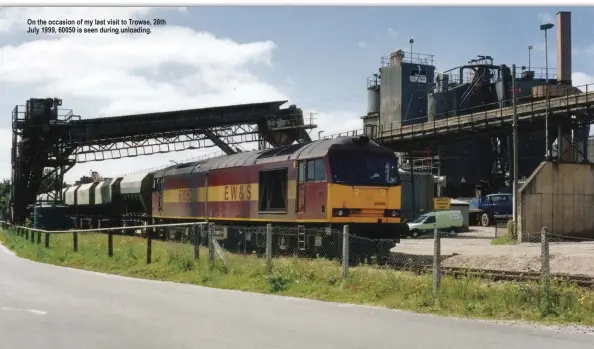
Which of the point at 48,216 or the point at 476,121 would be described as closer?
the point at 48,216

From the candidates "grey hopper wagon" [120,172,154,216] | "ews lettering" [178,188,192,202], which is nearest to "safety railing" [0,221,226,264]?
"ews lettering" [178,188,192,202]

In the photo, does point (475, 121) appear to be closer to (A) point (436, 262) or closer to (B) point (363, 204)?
(B) point (363, 204)

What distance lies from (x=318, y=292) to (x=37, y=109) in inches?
799

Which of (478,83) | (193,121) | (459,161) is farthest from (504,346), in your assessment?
(478,83)

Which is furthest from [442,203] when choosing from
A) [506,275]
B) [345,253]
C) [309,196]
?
[345,253]

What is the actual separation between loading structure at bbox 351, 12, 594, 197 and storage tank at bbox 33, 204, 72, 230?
23.0m

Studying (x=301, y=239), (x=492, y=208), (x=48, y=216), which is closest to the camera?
(x=301, y=239)

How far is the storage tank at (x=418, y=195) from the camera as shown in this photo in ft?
Result: 150

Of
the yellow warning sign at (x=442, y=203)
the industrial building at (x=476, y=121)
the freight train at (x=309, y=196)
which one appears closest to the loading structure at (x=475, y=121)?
the industrial building at (x=476, y=121)

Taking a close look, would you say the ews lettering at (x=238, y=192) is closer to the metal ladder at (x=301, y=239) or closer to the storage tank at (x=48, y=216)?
the metal ladder at (x=301, y=239)

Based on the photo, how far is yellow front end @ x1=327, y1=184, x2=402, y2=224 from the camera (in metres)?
18.9

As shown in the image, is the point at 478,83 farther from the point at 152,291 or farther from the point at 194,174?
the point at 152,291

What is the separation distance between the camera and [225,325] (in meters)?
9.23

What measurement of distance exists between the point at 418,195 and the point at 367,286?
34.7m
